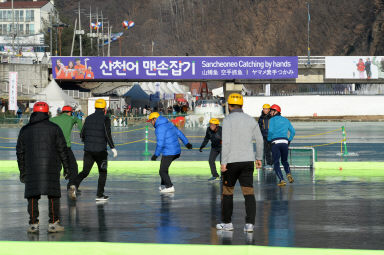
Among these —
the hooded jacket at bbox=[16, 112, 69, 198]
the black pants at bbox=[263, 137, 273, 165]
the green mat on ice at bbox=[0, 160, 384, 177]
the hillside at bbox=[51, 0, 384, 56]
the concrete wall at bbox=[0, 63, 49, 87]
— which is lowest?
the green mat on ice at bbox=[0, 160, 384, 177]

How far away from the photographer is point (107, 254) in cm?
825

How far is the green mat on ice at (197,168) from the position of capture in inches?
772

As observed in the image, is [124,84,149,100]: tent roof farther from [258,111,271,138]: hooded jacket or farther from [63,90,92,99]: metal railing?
[258,111,271,138]: hooded jacket

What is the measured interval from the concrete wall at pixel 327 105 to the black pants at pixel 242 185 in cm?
6595

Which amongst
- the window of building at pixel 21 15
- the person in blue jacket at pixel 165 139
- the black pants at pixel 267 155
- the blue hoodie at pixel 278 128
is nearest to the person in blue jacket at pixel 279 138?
the blue hoodie at pixel 278 128

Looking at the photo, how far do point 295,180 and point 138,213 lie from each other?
6.48m

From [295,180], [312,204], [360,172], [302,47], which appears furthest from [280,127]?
[302,47]

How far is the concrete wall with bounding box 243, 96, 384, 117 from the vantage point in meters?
75.8

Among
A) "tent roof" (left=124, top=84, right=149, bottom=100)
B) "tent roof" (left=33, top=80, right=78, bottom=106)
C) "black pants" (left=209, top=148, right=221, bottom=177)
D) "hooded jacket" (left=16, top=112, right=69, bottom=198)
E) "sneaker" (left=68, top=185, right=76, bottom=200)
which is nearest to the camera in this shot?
"hooded jacket" (left=16, top=112, right=69, bottom=198)

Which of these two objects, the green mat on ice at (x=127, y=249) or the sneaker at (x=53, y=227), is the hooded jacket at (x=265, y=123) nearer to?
the sneaker at (x=53, y=227)

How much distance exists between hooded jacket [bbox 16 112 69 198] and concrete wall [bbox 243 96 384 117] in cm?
6640

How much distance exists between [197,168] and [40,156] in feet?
38.4

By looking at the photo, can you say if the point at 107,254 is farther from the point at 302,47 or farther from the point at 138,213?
the point at 302,47

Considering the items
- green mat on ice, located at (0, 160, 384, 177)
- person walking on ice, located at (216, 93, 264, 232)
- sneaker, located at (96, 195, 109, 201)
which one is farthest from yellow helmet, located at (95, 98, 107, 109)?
green mat on ice, located at (0, 160, 384, 177)
